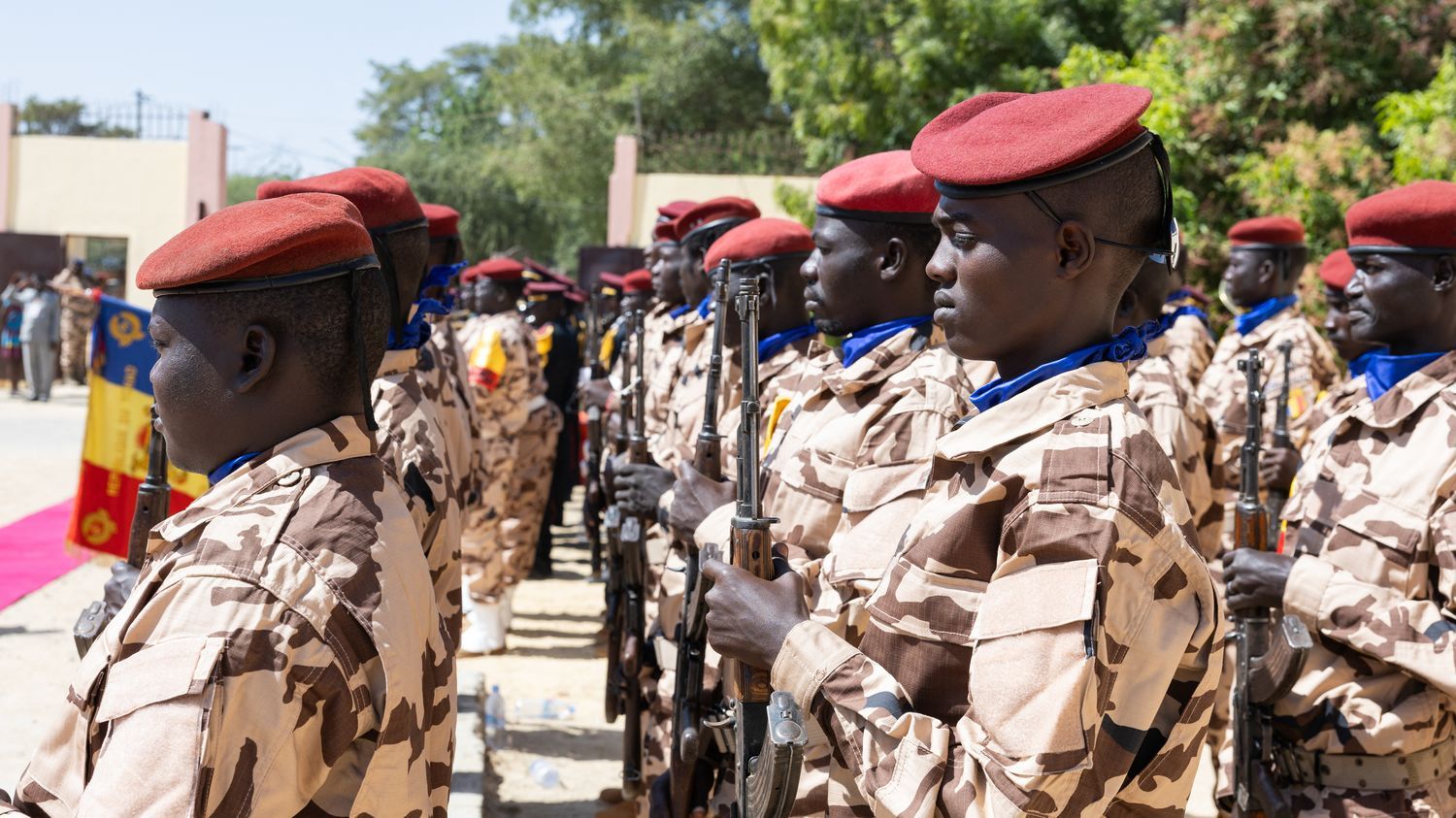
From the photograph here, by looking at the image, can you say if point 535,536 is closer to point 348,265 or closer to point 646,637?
point 646,637

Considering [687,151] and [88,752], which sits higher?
[687,151]

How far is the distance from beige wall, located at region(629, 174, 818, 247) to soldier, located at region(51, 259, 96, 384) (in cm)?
977

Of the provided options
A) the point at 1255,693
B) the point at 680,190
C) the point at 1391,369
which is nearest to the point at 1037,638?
the point at 1255,693

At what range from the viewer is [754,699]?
97.0 inches

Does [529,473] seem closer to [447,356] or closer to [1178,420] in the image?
[447,356]

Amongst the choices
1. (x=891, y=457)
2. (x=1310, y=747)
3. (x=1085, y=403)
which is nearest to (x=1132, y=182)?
(x=1085, y=403)

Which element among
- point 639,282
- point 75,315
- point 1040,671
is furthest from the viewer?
point 75,315

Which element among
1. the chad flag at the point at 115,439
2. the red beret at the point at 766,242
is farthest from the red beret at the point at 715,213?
the chad flag at the point at 115,439

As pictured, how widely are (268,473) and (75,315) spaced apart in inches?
910

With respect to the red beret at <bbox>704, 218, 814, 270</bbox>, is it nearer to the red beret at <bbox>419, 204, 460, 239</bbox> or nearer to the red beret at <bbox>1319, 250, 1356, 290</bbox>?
the red beret at <bbox>419, 204, 460, 239</bbox>

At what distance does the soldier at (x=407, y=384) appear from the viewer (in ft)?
11.8

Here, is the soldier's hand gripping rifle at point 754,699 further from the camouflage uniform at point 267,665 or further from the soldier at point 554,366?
the soldier at point 554,366

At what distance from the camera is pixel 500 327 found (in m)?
8.94

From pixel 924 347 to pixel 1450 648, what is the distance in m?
1.49
